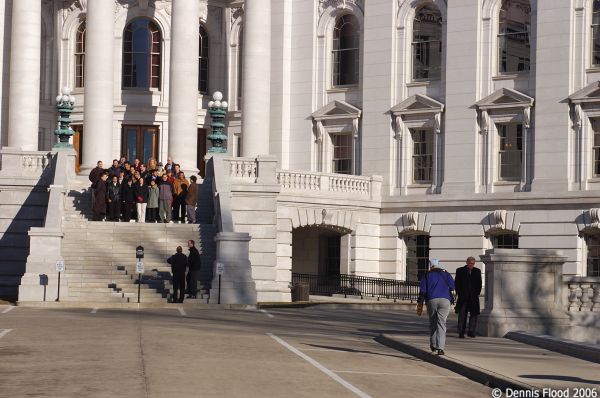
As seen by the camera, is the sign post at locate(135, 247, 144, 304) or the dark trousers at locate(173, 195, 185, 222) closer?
the sign post at locate(135, 247, 144, 304)

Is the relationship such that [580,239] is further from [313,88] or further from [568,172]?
[313,88]

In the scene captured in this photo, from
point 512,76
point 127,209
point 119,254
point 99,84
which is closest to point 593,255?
point 512,76

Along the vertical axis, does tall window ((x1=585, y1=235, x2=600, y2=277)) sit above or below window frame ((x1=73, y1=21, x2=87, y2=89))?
below

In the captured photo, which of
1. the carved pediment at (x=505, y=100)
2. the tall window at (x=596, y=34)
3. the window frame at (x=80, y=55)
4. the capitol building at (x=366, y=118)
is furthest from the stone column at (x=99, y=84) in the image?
the tall window at (x=596, y=34)

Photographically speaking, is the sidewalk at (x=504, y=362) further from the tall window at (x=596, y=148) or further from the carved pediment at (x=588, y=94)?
the carved pediment at (x=588, y=94)

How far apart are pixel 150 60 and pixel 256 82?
7.86 metres

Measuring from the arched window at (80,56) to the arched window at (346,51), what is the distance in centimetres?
1145

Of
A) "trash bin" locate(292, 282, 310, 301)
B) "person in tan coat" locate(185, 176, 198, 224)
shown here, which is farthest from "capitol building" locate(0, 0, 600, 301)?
"person in tan coat" locate(185, 176, 198, 224)

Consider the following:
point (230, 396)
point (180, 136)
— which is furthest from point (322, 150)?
point (230, 396)

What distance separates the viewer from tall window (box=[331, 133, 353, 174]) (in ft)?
218

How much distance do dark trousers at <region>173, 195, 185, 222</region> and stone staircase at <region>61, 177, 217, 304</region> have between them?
160 centimetres

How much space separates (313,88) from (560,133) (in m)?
12.0

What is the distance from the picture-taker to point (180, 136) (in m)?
62.3

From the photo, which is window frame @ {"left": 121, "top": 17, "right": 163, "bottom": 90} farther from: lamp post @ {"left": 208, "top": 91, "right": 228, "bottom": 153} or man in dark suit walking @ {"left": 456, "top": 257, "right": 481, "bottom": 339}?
man in dark suit walking @ {"left": 456, "top": 257, "right": 481, "bottom": 339}
